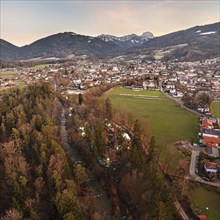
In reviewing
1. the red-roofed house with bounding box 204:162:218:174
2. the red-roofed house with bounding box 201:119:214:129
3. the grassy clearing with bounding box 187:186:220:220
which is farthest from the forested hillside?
the red-roofed house with bounding box 201:119:214:129

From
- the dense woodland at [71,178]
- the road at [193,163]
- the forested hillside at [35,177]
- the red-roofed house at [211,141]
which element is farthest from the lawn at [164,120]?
the forested hillside at [35,177]

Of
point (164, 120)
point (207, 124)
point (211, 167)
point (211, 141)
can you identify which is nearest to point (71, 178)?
point (211, 167)

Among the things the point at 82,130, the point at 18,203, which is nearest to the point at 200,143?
the point at 82,130

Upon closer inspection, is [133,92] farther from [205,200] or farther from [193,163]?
[205,200]

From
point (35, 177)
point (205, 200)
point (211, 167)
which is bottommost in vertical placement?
point (205, 200)

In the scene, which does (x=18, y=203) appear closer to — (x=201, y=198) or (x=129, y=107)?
(x=201, y=198)

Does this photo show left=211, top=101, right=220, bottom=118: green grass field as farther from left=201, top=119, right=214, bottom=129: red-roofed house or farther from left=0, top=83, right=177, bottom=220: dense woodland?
left=0, top=83, right=177, bottom=220: dense woodland
